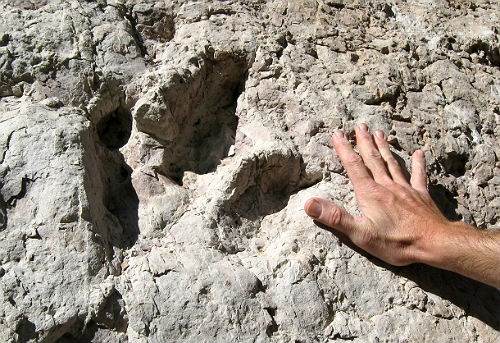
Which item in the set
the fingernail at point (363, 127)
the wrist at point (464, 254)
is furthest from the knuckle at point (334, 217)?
the fingernail at point (363, 127)

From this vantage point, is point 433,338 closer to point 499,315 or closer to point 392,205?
point 499,315

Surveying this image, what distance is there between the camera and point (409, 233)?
1.53 metres

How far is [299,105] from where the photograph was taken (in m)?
1.79

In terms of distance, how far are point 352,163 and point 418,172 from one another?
0.81 ft

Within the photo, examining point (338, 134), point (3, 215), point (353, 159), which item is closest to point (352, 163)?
point (353, 159)

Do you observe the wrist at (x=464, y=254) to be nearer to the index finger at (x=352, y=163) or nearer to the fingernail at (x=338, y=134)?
the index finger at (x=352, y=163)

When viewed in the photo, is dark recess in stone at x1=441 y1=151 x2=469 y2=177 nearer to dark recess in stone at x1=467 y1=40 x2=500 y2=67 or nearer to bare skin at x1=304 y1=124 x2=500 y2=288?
bare skin at x1=304 y1=124 x2=500 y2=288

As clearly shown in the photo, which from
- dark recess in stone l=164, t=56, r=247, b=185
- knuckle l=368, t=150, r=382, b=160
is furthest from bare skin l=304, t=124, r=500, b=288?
dark recess in stone l=164, t=56, r=247, b=185

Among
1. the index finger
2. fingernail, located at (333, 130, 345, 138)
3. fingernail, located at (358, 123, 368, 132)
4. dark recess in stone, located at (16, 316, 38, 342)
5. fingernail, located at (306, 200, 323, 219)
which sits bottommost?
dark recess in stone, located at (16, 316, 38, 342)

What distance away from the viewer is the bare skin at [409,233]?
1.50m

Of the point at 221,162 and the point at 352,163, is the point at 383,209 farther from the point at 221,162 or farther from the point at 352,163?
the point at 221,162

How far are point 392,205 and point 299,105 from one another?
0.49 m

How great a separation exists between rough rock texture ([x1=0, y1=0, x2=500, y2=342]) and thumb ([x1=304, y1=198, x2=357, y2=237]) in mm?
51

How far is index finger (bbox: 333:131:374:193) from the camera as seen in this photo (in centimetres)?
165
